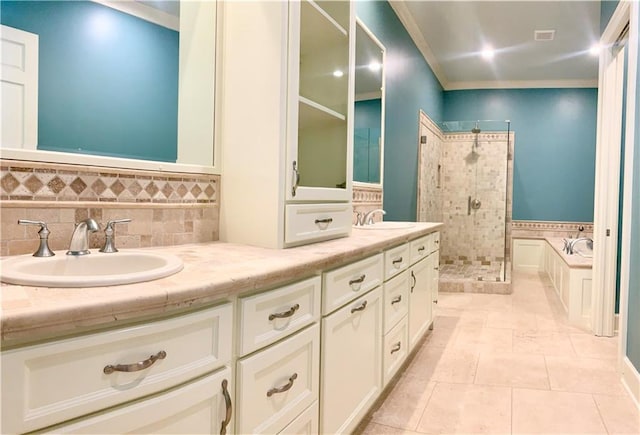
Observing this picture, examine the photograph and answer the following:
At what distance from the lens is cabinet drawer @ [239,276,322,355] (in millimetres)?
1064

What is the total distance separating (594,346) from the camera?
306 centimetres

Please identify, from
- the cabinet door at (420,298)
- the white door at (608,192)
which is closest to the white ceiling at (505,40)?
the white door at (608,192)

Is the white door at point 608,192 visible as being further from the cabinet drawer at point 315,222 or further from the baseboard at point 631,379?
the cabinet drawer at point 315,222

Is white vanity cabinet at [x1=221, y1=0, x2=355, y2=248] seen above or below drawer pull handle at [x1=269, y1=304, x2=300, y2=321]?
above

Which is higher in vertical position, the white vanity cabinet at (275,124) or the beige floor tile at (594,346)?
the white vanity cabinet at (275,124)

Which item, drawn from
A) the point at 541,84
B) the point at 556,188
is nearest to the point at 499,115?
the point at 541,84

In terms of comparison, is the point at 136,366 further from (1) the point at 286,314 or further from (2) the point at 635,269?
(2) the point at 635,269

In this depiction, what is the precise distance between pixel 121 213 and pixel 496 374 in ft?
7.43

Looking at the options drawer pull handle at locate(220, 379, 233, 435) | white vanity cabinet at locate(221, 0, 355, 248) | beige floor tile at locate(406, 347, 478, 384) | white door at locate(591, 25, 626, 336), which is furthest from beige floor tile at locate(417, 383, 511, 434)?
white door at locate(591, 25, 626, 336)

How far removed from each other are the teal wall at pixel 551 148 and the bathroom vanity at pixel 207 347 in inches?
206

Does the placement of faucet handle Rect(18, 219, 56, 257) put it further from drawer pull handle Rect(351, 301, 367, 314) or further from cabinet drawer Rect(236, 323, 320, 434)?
drawer pull handle Rect(351, 301, 367, 314)

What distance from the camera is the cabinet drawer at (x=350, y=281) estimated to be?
4.80 ft

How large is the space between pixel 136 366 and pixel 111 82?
1.03 meters

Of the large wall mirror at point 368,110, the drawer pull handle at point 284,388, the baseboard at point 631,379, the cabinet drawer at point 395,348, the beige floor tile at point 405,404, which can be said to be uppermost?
the large wall mirror at point 368,110
